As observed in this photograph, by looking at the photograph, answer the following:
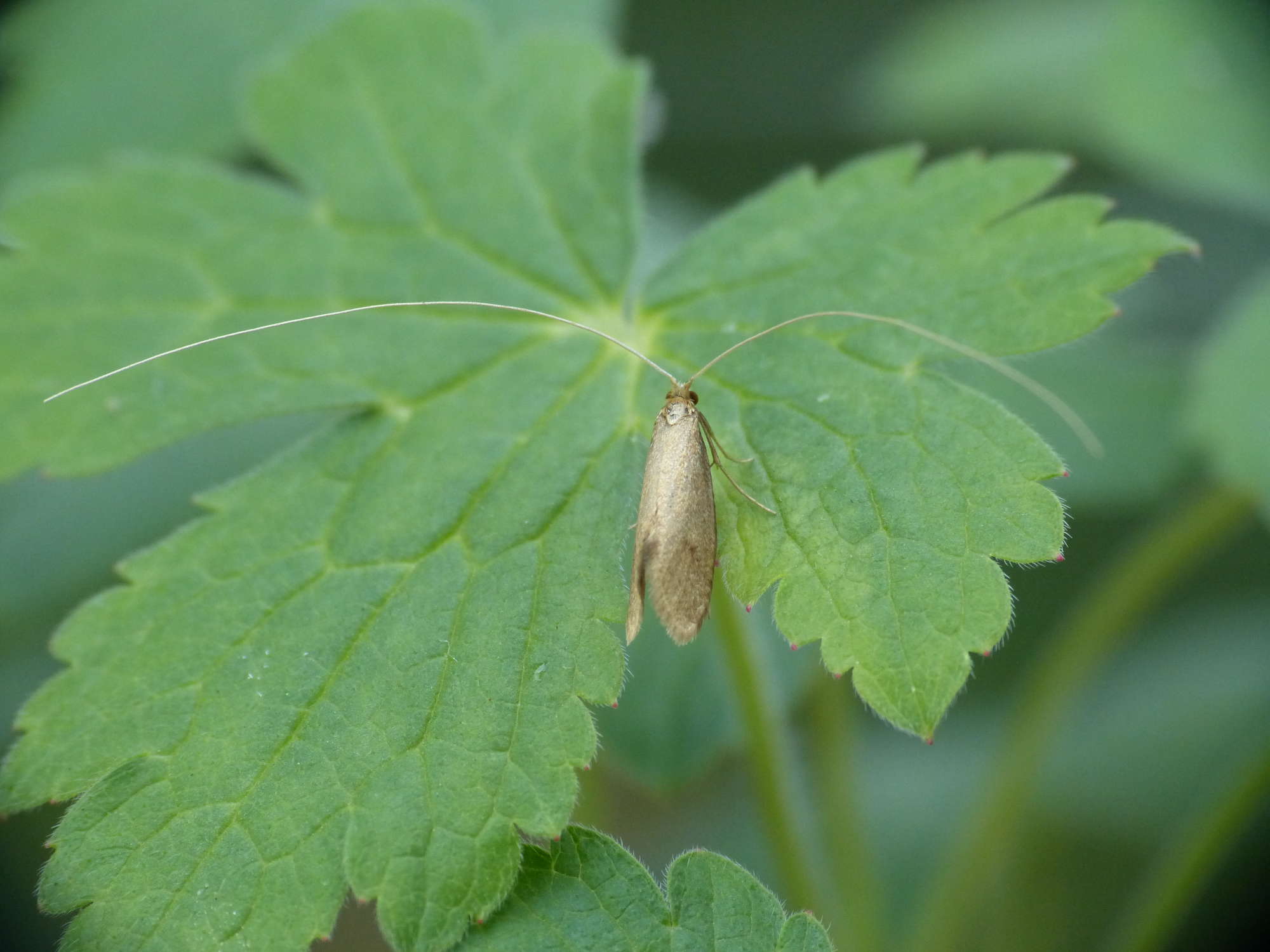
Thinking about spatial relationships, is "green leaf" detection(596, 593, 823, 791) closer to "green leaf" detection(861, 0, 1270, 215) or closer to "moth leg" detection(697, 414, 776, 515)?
"moth leg" detection(697, 414, 776, 515)

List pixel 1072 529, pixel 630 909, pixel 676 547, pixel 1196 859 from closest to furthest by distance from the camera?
pixel 630 909, pixel 676 547, pixel 1196 859, pixel 1072 529

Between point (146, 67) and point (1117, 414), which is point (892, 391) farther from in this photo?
point (146, 67)

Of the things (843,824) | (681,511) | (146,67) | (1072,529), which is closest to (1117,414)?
(1072,529)

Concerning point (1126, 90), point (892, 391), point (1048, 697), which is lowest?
point (1048, 697)

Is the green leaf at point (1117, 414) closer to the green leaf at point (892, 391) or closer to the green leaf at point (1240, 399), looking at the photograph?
the green leaf at point (1240, 399)

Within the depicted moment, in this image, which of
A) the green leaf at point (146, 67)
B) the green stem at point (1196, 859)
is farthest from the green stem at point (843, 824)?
the green leaf at point (146, 67)

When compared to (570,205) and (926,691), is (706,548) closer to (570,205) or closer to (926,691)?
(926,691)

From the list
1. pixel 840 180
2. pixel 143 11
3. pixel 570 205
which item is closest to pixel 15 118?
pixel 143 11
